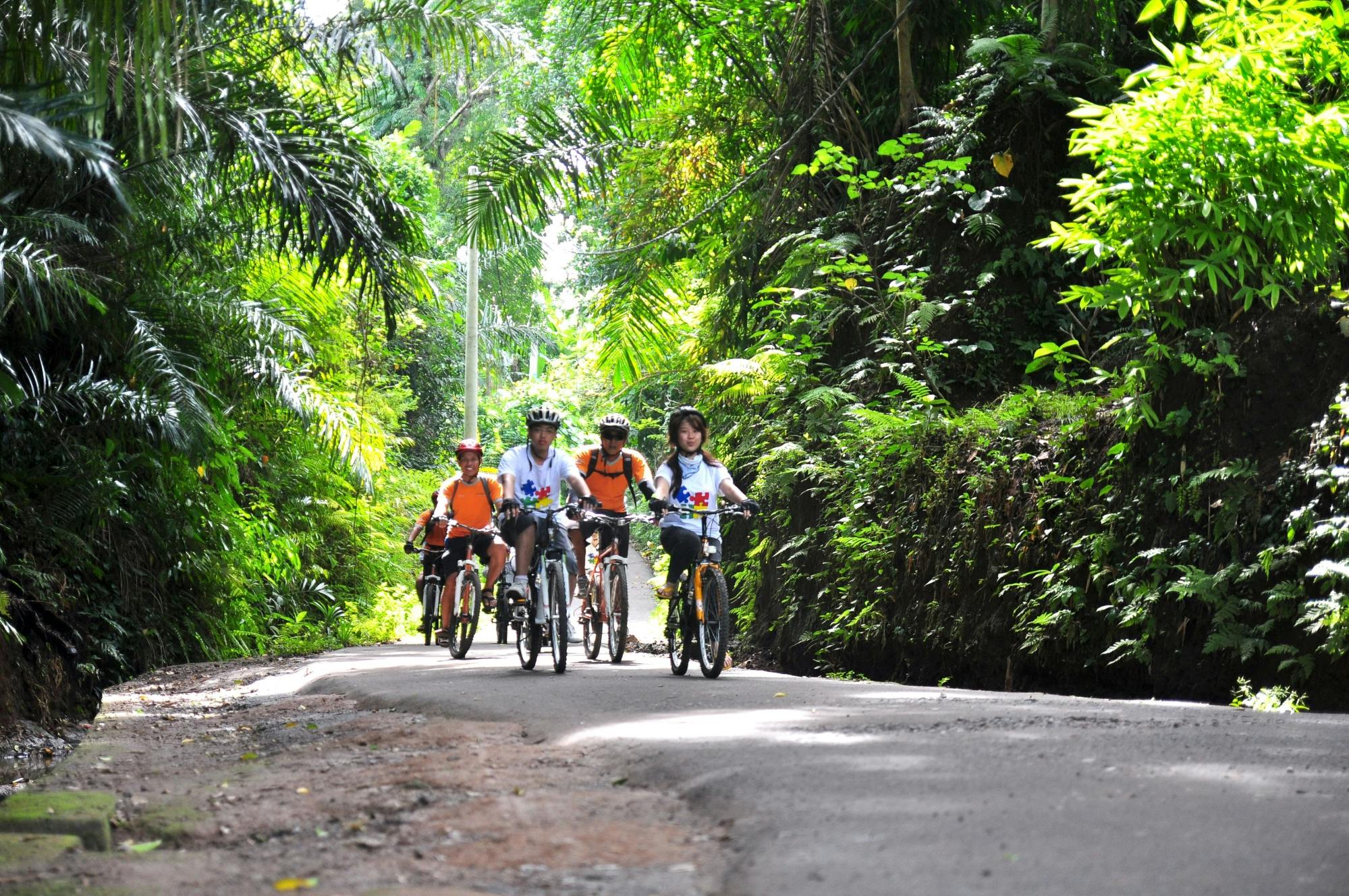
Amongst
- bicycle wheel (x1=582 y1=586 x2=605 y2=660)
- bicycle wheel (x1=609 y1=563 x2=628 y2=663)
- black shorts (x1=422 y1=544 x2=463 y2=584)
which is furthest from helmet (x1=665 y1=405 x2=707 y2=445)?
black shorts (x1=422 y1=544 x2=463 y2=584)

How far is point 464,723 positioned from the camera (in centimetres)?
791

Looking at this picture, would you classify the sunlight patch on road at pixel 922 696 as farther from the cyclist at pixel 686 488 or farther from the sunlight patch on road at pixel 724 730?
the cyclist at pixel 686 488

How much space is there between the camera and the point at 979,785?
536cm

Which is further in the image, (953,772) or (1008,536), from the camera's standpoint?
(1008,536)

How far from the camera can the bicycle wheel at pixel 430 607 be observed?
1716 cm

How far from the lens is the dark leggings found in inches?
428

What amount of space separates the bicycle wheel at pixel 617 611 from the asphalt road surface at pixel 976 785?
2.37m

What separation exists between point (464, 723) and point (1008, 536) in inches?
200

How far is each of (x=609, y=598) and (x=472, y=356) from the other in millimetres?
23224

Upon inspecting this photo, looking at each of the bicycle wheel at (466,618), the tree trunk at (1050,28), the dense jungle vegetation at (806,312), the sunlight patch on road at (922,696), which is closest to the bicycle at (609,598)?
the bicycle wheel at (466,618)

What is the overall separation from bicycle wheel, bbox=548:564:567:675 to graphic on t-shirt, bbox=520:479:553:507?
2.21 ft

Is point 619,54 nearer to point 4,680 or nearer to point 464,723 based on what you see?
point 4,680

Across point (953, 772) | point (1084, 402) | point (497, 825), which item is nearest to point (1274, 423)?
point (1084, 402)

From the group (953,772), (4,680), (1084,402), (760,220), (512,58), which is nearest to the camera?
(953,772)
